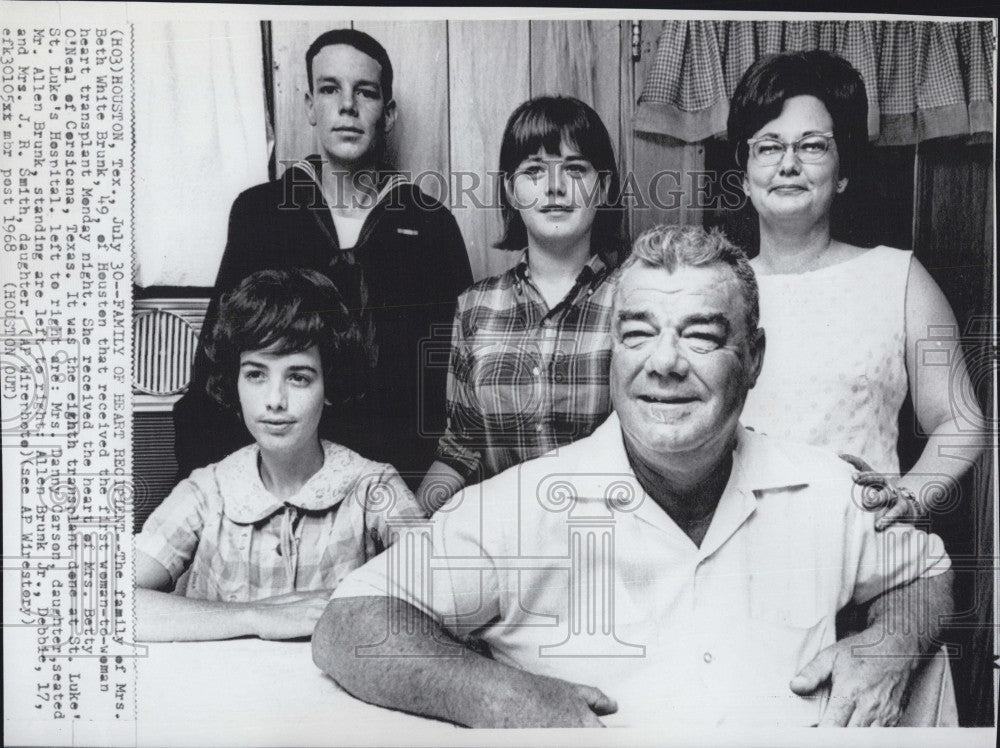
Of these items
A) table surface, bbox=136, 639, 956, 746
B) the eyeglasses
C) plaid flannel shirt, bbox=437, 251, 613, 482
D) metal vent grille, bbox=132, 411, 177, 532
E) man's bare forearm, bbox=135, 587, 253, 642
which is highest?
the eyeglasses

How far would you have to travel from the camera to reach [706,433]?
1808mm

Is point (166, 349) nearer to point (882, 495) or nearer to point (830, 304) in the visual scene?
point (830, 304)

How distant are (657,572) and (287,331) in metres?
0.77

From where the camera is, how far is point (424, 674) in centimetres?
179

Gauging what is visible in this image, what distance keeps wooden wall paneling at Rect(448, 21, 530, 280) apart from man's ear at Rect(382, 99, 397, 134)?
103mm

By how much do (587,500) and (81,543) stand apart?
2.96ft

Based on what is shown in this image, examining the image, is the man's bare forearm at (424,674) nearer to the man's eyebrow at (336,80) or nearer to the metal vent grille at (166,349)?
the metal vent grille at (166,349)

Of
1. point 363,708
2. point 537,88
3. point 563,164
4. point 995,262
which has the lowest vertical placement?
point 363,708

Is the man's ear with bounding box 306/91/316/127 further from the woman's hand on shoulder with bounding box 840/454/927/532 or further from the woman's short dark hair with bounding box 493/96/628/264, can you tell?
the woman's hand on shoulder with bounding box 840/454/927/532

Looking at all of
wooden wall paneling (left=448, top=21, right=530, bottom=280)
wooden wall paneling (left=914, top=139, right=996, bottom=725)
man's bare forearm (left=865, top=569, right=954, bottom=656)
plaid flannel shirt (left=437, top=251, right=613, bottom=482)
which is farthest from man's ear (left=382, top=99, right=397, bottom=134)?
man's bare forearm (left=865, top=569, right=954, bottom=656)

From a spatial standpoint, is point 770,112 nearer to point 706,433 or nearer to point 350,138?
point 706,433

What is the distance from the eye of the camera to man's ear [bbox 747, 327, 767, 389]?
1.84 metres

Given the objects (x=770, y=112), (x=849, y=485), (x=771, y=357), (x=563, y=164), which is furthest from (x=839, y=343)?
(x=563, y=164)

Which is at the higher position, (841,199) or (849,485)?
(841,199)
